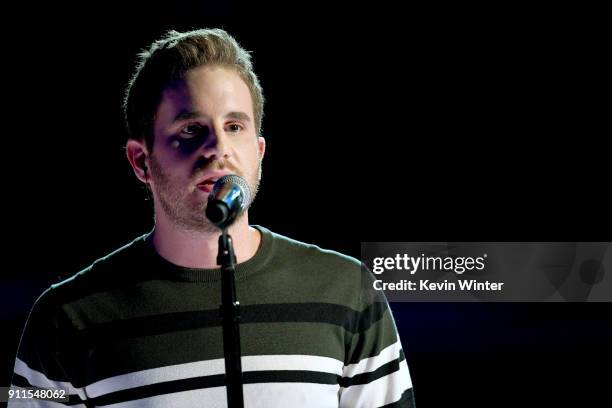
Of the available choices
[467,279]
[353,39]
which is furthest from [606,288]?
[353,39]

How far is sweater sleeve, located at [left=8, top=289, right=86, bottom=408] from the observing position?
1.74m

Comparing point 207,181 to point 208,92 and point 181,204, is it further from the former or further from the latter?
point 208,92

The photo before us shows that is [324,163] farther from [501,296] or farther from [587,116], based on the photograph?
[587,116]

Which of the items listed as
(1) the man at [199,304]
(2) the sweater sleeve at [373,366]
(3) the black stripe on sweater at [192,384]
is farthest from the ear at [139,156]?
(2) the sweater sleeve at [373,366]

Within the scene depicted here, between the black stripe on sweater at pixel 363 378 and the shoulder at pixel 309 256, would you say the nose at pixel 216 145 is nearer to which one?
the shoulder at pixel 309 256

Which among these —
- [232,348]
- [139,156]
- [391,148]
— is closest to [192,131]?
[139,156]

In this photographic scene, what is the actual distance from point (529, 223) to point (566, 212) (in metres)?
0.21

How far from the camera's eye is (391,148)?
321 cm

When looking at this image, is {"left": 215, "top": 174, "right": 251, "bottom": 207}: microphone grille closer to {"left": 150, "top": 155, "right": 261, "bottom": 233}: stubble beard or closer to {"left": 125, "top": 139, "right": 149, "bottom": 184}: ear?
{"left": 150, "top": 155, "right": 261, "bottom": 233}: stubble beard

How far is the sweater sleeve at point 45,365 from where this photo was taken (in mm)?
1738

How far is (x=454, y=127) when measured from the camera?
3.28 metres

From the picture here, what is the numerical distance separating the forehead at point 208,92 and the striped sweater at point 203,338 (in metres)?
0.41

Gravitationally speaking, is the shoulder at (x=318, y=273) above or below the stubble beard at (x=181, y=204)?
below

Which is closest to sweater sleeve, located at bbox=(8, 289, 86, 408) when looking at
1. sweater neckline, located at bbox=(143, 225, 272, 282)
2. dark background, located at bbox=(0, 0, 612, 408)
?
sweater neckline, located at bbox=(143, 225, 272, 282)
